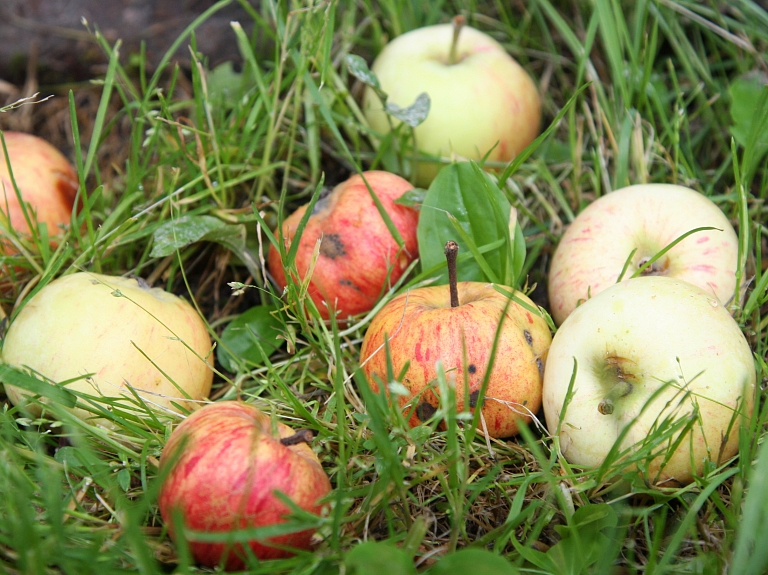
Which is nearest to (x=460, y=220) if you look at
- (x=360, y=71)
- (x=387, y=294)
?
(x=387, y=294)

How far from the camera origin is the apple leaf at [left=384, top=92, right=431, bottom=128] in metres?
1.97

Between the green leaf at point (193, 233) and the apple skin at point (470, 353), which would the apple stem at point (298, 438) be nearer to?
the apple skin at point (470, 353)

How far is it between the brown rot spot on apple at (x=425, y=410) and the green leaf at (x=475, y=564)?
0.46 metres

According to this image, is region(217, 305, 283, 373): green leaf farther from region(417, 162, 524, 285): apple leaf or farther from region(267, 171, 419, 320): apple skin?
region(417, 162, 524, 285): apple leaf

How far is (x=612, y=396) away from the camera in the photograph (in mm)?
1362

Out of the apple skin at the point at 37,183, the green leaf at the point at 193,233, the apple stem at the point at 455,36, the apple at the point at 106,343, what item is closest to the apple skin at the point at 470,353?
the apple at the point at 106,343

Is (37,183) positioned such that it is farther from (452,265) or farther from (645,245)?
(645,245)

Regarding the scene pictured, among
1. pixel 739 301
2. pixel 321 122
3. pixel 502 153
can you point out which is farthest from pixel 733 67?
pixel 321 122

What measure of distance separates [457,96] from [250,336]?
3.40 feet

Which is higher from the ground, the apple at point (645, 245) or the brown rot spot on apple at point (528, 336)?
the apple at point (645, 245)

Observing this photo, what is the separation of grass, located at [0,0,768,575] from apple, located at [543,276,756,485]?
0.06m

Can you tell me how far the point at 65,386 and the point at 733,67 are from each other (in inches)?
101

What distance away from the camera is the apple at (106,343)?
1551 mm

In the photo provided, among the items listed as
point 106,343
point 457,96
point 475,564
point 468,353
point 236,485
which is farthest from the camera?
point 457,96
